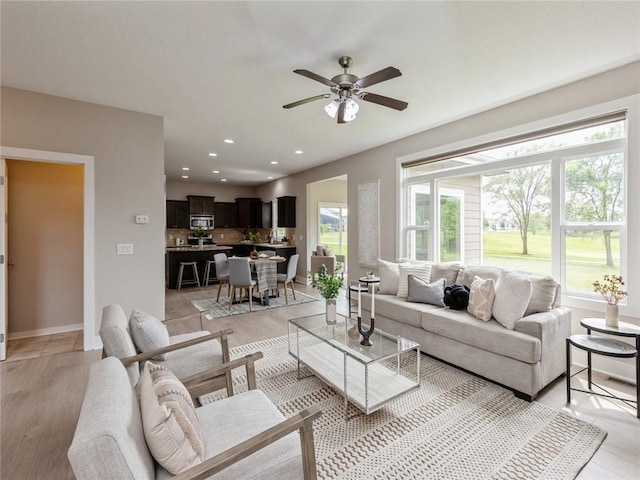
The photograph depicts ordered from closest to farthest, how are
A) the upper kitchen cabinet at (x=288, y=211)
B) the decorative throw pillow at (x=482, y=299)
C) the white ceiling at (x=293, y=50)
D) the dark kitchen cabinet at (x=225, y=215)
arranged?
the white ceiling at (x=293, y=50) < the decorative throw pillow at (x=482, y=299) < the upper kitchen cabinet at (x=288, y=211) < the dark kitchen cabinet at (x=225, y=215)

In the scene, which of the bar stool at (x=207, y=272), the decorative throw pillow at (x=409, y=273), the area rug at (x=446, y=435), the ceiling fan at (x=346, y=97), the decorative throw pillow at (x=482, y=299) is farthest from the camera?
the bar stool at (x=207, y=272)

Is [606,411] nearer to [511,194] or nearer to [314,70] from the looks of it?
[511,194]

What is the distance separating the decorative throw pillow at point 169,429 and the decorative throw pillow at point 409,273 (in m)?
2.94

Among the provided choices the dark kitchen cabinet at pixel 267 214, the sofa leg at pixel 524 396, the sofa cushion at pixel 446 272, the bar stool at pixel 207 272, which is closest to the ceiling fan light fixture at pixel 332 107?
the sofa cushion at pixel 446 272

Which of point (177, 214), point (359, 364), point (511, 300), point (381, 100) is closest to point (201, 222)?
point (177, 214)

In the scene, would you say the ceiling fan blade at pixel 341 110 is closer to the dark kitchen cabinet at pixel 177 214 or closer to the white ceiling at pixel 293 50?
the white ceiling at pixel 293 50

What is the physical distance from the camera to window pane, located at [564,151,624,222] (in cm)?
284

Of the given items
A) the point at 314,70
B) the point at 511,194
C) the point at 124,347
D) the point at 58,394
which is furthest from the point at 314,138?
the point at 58,394

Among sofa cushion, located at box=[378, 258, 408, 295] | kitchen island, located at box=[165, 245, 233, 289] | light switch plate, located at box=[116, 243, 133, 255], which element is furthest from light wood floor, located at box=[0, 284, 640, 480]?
kitchen island, located at box=[165, 245, 233, 289]

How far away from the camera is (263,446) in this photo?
45.2 inches

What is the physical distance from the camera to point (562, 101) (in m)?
3.09

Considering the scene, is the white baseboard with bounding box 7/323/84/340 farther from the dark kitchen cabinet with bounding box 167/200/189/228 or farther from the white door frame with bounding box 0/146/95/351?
the dark kitchen cabinet with bounding box 167/200/189/228

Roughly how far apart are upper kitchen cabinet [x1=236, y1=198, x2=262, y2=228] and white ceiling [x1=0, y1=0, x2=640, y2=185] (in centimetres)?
591

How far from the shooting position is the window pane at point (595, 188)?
284 cm
